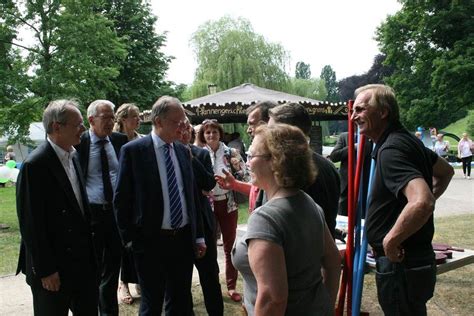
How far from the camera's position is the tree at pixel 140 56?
27886 mm

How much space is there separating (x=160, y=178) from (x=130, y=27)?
27948 millimetres

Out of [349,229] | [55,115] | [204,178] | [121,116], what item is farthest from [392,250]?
[121,116]

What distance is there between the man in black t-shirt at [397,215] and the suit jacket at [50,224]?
1.80 meters

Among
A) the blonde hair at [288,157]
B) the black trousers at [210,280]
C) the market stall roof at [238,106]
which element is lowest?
the black trousers at [210,280]

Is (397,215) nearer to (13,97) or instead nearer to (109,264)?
(109,264)

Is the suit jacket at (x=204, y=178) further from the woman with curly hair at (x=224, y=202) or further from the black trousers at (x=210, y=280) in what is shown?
the woman with curly hair at (x=224, y=202)

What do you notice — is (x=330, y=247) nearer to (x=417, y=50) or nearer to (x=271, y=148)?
(x=271, y=148)

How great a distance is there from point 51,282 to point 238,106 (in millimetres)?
9328

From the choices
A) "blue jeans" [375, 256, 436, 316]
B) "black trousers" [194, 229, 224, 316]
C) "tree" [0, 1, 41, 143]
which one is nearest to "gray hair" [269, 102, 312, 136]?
"blue jeans" [375, 256, 436, 316]

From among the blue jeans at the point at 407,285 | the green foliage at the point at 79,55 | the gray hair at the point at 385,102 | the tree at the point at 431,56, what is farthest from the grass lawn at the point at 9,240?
the tree at the point at 431,56

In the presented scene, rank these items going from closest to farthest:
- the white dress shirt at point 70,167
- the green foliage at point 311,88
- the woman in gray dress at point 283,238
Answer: the woman in gray dress at point 283,238
the white dress shirt at point 70,167
the green foliage at point 311,88

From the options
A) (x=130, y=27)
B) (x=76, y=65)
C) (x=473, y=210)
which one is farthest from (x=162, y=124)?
(x=130, y=27)

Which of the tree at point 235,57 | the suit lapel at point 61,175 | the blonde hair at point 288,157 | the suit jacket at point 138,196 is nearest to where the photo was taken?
the blonde hair at point 288,157

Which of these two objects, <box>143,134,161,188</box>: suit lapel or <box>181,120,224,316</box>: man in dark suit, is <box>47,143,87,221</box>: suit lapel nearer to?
<box>143,134,161,188</box>: suit lapel
